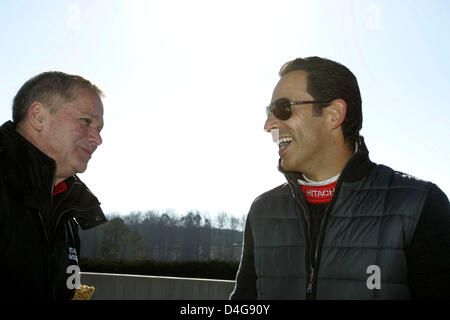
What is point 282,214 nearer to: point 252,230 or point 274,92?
point 252,230

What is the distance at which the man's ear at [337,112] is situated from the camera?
11.4 feet

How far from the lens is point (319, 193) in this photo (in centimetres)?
328

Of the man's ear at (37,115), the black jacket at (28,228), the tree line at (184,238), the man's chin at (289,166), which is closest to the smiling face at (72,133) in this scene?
the man's ear at (37,115)

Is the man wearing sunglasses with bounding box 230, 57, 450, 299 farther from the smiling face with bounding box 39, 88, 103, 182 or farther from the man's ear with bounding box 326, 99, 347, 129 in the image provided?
the smiling face with bounding box 39, 88, 103, 182

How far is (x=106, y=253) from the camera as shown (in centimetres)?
6938

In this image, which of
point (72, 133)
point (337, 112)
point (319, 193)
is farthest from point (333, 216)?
point (72, 133)

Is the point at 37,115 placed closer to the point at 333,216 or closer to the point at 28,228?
the point at 28,228

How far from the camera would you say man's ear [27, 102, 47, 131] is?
11.5ft

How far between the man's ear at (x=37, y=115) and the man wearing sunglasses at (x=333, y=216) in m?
1.98

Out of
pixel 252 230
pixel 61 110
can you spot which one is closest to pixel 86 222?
pixel 61 110

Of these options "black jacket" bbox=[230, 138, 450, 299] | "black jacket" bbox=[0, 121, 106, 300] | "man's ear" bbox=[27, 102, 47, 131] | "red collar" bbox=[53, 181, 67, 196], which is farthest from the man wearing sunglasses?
"man's ear" bbox=[27, 102, 47, 131]

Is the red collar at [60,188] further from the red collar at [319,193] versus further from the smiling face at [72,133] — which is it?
the red collar at [319,193]

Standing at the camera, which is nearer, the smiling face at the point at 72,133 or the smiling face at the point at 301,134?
the smiling face at the point at 301,134

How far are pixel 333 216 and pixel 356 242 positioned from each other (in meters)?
0.25
